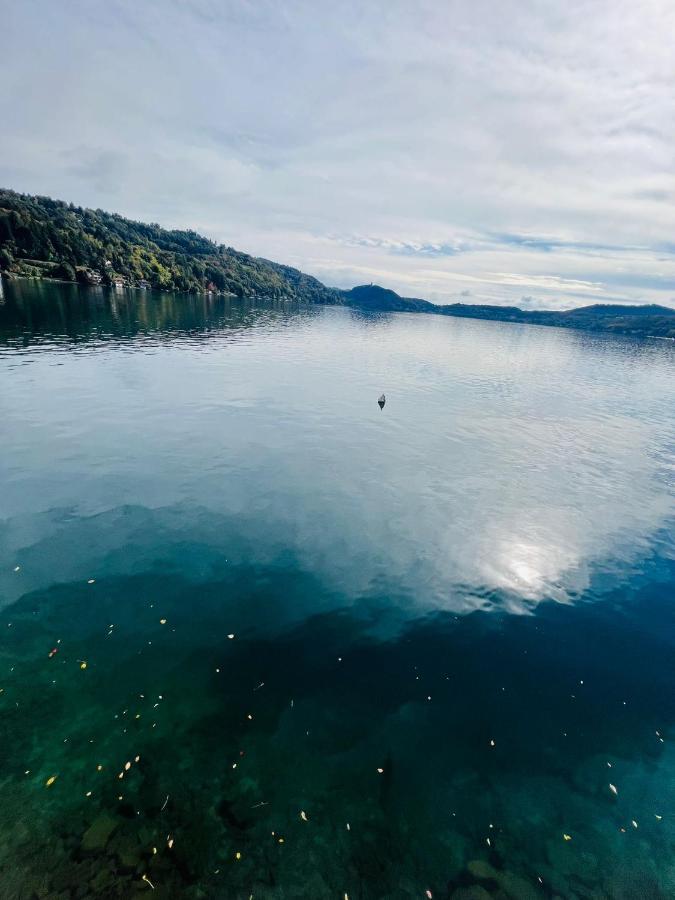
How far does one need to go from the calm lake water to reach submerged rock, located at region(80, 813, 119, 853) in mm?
64

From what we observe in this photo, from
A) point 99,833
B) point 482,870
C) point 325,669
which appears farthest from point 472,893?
point 99,833

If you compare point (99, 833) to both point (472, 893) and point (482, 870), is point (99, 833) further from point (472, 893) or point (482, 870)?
point (482, 870)

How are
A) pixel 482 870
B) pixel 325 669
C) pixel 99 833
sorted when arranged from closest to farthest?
1. pixel 99 833
2. pixel 482 870
3. pixel 325 669

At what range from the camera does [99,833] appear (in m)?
12.9

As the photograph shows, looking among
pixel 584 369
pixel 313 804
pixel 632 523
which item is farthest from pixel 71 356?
pixel 584 369

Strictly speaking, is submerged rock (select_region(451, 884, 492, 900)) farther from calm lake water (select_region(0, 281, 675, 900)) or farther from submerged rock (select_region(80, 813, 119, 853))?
submerged rock (select_region(80, 813, 119, 853))

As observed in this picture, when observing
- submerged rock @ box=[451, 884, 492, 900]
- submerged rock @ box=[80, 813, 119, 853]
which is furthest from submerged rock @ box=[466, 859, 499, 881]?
submerged rock @ box=[80, 813, 119, 853]

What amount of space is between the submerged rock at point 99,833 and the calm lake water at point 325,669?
0.06m

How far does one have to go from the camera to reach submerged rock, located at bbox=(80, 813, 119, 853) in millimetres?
12586

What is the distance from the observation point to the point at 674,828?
15109 millimetres

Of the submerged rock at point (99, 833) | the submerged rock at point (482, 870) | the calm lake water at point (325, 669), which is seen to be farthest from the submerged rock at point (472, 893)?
the submerged rock at point (99, 833)

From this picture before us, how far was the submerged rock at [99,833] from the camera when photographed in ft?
41.3

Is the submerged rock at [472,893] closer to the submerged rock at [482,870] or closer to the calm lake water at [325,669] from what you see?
the calm lake water at [325,669]

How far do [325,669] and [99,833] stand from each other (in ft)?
32.8
